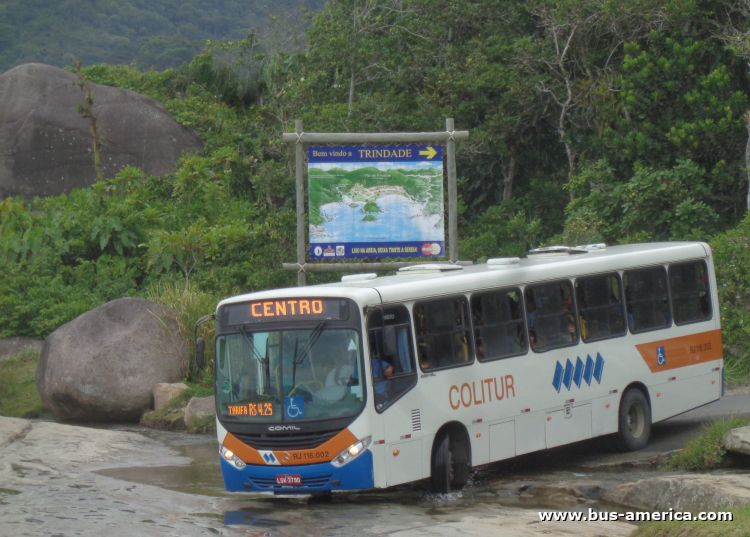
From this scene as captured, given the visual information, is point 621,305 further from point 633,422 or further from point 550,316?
point 633,422

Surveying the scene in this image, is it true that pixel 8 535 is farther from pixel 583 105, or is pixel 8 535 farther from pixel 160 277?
pixel 583 105

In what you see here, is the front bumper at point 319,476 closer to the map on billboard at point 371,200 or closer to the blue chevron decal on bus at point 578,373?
the blue chevron decal on bus at point 578,373

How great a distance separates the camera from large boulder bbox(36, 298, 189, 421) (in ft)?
53.4

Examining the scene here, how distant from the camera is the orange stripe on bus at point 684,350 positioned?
12.7 m

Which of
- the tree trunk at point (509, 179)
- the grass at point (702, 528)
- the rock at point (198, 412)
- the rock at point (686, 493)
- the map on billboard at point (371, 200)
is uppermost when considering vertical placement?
the tree trunk at point (509, 179)

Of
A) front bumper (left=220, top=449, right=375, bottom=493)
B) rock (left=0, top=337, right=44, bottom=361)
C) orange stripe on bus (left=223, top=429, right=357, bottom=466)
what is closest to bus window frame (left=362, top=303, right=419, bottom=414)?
orange stripe on bus (left=223, top=429, right=357, bottom=466)

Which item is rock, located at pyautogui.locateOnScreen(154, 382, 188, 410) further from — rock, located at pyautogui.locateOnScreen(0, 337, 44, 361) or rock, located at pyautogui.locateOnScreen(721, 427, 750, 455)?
rock, located at pyautogui.locateOnScreen(721, 427, 750, 455)

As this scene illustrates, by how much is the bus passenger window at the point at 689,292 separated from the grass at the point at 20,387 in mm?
11640

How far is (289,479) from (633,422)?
5.73 m

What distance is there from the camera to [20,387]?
59.2 feet

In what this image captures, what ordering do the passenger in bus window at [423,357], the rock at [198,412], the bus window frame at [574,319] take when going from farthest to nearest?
the rock at [198,412]
the bus window frame at [574,319]
the passenger in bus window at [423,357]

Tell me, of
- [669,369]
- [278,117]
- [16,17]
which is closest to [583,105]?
[278,117]

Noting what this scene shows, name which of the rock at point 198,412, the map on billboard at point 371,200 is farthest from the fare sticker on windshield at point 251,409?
the map on billboard at point 371,200

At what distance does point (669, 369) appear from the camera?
13031 mm
